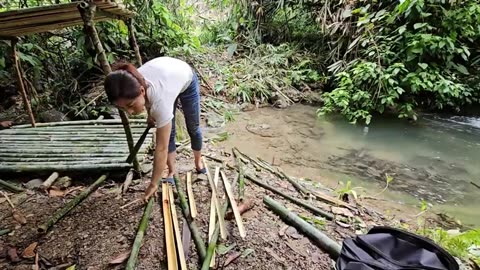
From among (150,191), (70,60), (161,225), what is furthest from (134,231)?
(70,60)

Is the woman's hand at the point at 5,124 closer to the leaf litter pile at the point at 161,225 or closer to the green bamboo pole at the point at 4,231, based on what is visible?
the leaf litter pile at the point at 161,225

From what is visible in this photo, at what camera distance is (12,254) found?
182cm

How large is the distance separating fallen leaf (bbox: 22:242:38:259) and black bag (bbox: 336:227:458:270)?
1559 mm

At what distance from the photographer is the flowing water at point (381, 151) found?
11.3ft

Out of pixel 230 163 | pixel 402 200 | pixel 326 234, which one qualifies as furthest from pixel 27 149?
pixel 402 200

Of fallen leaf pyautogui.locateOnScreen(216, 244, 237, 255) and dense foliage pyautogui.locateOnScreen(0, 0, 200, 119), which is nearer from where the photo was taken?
fallen leaf pyautogui.locateOnScreen(216, 244, 237, 255)

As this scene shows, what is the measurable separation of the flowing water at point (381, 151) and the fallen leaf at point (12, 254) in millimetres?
2621

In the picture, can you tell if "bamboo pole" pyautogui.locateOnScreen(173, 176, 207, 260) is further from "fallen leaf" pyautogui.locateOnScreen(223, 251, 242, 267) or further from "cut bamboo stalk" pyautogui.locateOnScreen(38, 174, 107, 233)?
"cut bamboo stalk" pyautogui.locateOnScreen(38, 174, 107, 233)

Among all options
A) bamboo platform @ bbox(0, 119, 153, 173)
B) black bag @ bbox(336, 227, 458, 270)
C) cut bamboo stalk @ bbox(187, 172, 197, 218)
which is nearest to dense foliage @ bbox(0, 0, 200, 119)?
bamboo platform @ bbox(0, 119, 153, 173)

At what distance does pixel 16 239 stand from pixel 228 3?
23.5ft

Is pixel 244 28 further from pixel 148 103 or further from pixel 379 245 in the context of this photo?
pixel 379 245

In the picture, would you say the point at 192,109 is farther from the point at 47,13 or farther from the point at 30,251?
the point at 30,251

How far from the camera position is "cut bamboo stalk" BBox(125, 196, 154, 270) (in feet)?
5.42

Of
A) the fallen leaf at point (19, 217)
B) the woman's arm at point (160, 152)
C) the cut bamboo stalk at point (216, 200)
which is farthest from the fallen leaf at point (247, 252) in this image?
the fallen leaf at point (19, 217)
